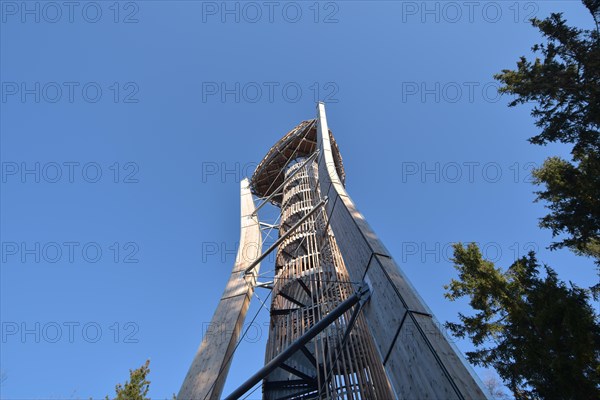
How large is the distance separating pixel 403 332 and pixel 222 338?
2733 mm

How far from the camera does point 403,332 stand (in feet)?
10.0

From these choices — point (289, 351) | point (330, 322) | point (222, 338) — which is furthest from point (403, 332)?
point (222, 338)

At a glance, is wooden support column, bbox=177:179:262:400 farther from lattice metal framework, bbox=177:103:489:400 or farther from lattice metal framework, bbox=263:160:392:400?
lattice metal framework, bbox=263:160:392:400

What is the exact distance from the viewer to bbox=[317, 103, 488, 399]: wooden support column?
254 centimetres

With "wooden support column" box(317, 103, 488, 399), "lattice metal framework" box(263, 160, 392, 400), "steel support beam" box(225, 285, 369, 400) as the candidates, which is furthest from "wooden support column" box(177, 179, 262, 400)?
"wooden support column" box(317, 103, 488, 399)

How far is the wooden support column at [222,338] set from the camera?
4.23 meters

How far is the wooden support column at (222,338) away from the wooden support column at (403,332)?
1.89 m

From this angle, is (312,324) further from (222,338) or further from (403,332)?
(403,332)

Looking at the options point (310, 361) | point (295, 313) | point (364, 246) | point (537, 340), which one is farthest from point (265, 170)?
point (364, 246)

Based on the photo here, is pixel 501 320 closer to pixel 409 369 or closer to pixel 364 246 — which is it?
pixel 364 246

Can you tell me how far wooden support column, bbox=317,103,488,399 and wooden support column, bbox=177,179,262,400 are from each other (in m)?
1.89

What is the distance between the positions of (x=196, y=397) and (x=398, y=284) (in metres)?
2.54

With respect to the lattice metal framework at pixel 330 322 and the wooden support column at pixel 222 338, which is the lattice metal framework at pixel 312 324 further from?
the wooden support column at pixel 222 338

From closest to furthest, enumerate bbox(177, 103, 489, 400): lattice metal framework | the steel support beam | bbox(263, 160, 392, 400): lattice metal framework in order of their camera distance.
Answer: bbox(177, 103, 489, 400): lattice metal framework
the steel support beam
bbox(263, 160, 392, 400): lattice metal framework
